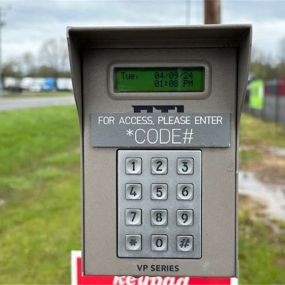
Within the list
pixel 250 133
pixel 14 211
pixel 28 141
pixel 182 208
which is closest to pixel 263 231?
pixel 14 211

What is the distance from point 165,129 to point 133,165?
157 millimetres

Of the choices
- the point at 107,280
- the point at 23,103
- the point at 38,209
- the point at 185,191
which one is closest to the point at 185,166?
the point at 185,191

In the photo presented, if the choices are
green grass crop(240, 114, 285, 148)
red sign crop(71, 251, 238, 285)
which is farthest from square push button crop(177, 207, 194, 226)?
green grass crop(240, 114, 285, 148)

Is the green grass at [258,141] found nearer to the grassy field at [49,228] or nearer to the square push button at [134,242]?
the grassy field at [49,228]

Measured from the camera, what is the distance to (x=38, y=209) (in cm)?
715

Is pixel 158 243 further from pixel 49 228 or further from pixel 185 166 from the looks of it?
pixel 49 228

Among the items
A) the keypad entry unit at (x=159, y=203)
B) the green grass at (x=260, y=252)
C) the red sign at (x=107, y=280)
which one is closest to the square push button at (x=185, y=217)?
the keypad entry unit at (x=159, y=203)

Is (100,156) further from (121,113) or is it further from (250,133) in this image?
(250,133)

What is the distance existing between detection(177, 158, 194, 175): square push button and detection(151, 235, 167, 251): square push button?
A: 224mm

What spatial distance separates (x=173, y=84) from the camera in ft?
5.58

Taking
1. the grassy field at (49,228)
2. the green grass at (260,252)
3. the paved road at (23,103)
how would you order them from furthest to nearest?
the paved road at (23,103) → the grassy field at (49,228) → the green grass at (260,252)

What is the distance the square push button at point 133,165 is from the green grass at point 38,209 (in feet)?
10.8

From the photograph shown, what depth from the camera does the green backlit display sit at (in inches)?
66.9

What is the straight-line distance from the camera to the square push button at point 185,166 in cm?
171
